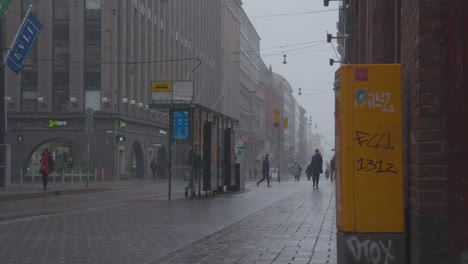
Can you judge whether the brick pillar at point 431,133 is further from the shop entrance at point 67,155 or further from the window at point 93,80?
the window at point 93,80

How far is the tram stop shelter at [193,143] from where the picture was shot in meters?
20.6

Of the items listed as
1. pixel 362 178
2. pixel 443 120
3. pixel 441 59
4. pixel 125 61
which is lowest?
pixel 362 178

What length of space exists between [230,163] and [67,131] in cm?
2415

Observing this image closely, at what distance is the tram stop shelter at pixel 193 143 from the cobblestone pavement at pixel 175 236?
4.43 metres

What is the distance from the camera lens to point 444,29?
5.09 metres

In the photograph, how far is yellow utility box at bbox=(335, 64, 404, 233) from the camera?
5.44 metres

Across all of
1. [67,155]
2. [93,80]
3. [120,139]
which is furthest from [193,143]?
[93,80]

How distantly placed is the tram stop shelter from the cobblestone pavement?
4433 millimetres

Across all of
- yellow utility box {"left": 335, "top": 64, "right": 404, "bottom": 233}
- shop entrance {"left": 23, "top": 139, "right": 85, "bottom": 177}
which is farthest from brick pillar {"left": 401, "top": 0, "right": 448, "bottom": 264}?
shop entrance {"left": 23, "top": 139, "right": 85, "bottom": 177}

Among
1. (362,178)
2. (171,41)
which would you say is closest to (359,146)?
(362,178)

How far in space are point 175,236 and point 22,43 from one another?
1857cm

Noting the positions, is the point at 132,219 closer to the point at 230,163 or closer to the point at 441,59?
the point at 441,59

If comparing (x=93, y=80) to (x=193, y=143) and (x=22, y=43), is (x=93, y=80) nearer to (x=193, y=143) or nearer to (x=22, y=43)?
(x=22, y=43)

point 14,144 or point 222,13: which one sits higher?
point 222,13
